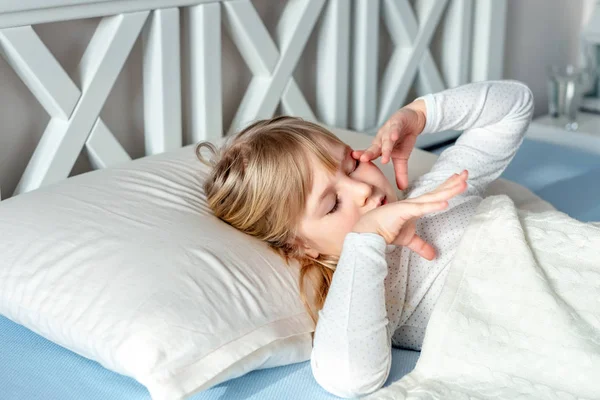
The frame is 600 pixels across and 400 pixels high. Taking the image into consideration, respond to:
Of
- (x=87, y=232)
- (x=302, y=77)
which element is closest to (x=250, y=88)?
(x=302, y=77)

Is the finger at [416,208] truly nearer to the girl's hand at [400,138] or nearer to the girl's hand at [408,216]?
the girl's hand at [408,216]

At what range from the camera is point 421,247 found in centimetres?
110

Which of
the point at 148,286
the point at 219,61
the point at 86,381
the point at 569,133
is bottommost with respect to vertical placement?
the point at 569,133

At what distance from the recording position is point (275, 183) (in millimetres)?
1111

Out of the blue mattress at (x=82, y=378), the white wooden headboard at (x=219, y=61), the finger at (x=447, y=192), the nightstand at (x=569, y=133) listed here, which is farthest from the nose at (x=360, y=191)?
the nightstand at (x=569, y=133)

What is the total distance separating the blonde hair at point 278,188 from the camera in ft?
3.65

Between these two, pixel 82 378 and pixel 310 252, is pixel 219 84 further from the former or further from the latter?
pixel 82 378

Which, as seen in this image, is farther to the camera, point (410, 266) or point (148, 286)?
point (410, 266)

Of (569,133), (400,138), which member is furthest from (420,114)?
(569,133)

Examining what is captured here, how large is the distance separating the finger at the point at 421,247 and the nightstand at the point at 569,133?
1.01 meters

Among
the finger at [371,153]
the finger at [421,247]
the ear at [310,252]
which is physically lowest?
the ear at [310,252]

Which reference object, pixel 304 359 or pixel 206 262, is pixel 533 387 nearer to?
pixel 304 359

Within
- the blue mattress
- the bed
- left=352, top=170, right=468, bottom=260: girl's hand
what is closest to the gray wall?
the bed

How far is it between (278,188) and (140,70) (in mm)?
482
